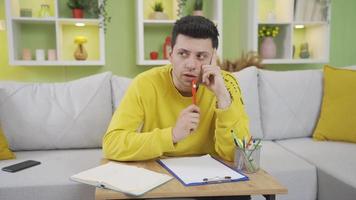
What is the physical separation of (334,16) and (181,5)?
157cm

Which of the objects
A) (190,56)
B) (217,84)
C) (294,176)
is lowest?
(294,176)

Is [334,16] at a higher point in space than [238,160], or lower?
higher

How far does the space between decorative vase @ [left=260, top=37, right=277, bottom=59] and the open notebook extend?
7.55ft

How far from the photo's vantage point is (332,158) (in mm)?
1828

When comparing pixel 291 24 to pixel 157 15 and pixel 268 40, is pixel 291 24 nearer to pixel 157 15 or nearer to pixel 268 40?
pixel 268 40

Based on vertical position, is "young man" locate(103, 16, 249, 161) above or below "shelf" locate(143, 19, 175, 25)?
below

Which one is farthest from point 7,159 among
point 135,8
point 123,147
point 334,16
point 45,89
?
point 334,16

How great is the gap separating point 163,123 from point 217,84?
0.28m

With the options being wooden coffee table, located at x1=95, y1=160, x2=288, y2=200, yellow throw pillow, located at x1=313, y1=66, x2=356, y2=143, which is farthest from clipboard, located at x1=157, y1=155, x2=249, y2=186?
yellow throw pillow, located at x1=313, y1=66, x2=356, y2=143

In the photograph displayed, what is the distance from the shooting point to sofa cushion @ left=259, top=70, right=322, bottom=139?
89.4 inches

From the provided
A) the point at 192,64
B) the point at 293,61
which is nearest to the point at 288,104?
the point at 293,61

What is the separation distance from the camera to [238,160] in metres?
1.13

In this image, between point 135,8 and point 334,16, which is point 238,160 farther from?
point 334,16

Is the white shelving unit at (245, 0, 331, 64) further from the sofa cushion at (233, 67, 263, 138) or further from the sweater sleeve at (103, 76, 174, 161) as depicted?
the sweater sleeve at (103, 76, 174, 161)
